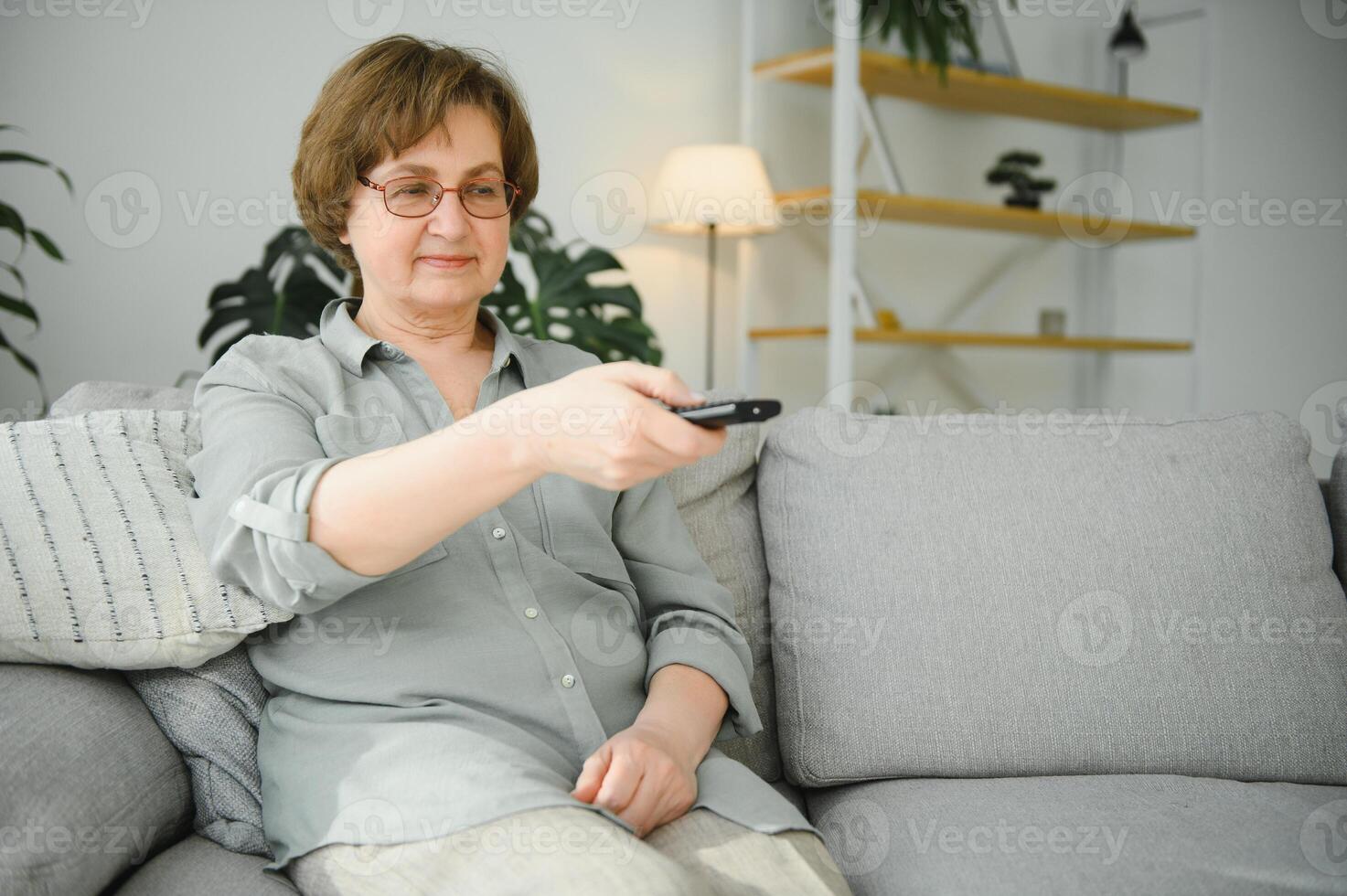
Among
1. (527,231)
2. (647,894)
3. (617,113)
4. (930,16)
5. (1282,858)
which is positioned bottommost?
(1282,858)

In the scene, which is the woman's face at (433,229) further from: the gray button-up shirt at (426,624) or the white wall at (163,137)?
the white wall at (163,137)

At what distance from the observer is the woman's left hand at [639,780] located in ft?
3.15

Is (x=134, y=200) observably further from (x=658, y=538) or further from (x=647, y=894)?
(x=647, y=894)

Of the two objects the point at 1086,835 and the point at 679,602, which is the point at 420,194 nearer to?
the point at 679,602

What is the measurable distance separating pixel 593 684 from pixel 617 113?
2667 mm

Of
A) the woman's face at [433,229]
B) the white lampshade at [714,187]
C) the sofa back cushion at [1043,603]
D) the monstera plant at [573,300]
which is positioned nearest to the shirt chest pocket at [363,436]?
the woman's face at [433,229]

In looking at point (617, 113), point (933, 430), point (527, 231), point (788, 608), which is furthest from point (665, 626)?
point (617, 113)

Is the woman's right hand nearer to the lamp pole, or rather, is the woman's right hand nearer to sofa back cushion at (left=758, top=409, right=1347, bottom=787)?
sofa back cushion at (left=758, top=409, right=1347, bottom=787)

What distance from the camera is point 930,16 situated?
3.31 m

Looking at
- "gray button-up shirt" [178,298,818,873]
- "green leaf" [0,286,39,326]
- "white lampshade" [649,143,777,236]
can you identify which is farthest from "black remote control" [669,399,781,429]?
"white lampshade" [649,143,777,236]

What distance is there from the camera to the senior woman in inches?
34.8

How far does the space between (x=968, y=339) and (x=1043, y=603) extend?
2382 millimetres

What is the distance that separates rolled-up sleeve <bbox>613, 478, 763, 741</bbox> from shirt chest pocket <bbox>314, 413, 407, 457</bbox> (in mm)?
260

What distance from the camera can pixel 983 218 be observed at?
12.1 feet
